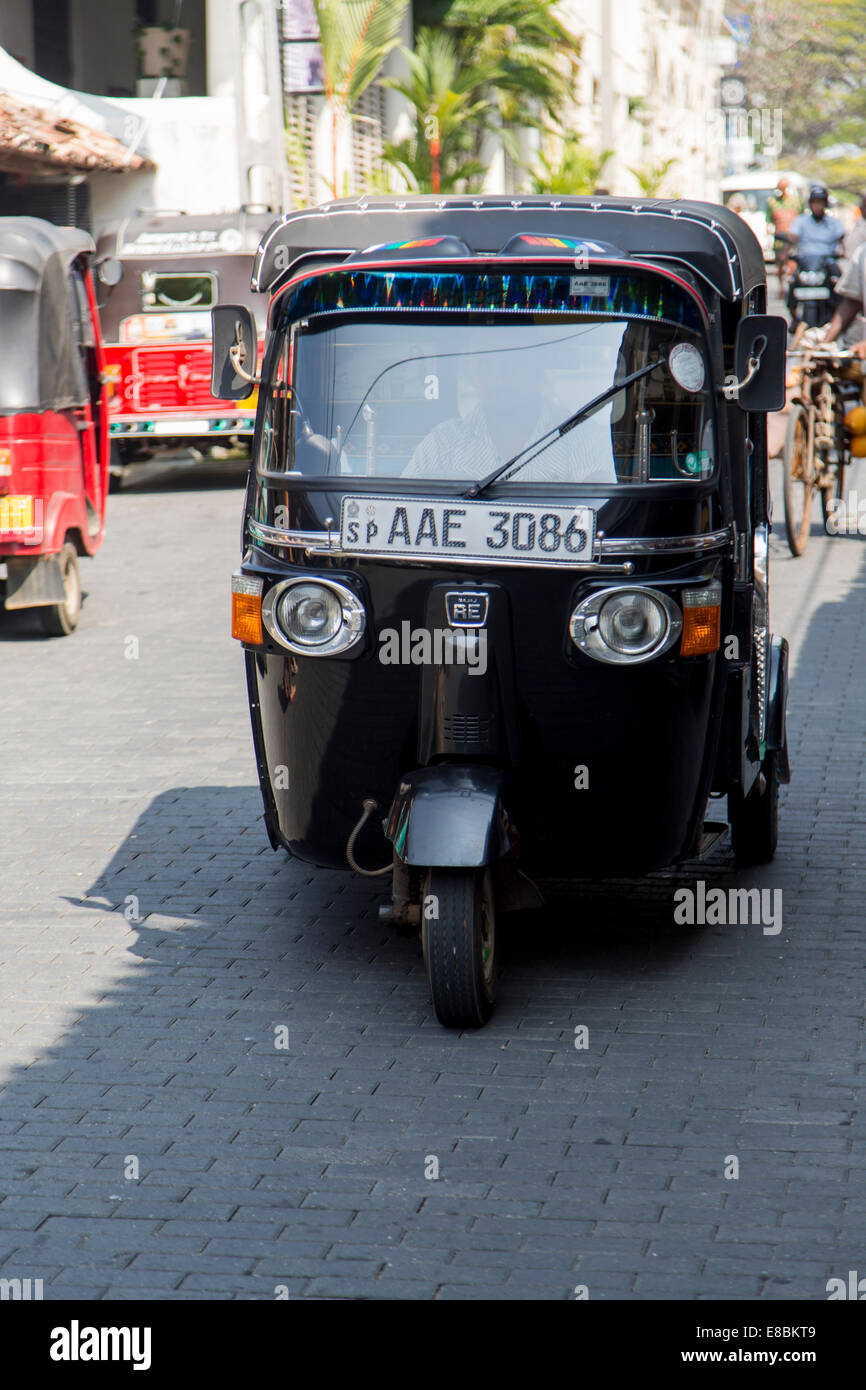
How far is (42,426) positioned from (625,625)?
6.68 meters

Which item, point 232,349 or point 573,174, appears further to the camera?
point 573,174

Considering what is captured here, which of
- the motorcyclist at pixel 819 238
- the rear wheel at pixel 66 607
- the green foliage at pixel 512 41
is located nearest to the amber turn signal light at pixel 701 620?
the rear wheel at pixel 66 607

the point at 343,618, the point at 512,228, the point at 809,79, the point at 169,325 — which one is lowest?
the point at 169,325

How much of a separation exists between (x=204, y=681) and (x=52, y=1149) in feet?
19.3

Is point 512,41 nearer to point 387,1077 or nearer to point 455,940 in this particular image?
point 455,940

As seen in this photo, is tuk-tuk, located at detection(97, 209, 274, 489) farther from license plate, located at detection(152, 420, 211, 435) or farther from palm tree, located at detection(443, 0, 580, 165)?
palm tree, located at detection(443, 0, 580, 165)

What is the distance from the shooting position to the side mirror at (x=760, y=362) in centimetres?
542

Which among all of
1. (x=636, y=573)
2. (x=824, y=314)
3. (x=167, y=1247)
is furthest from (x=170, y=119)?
(x=167, y=1247)

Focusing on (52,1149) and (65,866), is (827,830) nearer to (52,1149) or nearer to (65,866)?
(65,866)

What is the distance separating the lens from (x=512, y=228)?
5438 millimetres

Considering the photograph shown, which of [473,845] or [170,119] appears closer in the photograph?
[473,845]

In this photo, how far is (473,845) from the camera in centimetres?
492
